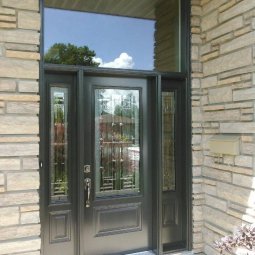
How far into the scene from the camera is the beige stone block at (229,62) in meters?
2.76

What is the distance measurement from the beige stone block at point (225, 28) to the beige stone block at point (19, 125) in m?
1.91

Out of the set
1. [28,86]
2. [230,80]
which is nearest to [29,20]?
[28,86]

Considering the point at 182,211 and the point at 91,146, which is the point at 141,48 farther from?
the point at 182,211

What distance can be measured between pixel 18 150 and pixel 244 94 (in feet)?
6.63

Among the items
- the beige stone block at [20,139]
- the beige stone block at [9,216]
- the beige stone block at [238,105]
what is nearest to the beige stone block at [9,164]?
the beige stone block at [20,139]

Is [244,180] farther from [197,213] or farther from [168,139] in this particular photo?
[168,139]

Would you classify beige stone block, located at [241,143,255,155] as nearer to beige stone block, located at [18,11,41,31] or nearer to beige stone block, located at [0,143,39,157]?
beige stone block, located at [0,143,39,157]

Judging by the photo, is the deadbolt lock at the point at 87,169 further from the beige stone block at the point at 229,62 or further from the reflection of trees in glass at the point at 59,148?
the beige stone block at the point at 229,62

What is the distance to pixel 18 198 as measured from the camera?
2.67 meters

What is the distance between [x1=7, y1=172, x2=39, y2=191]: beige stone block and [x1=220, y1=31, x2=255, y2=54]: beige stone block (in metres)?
2.09

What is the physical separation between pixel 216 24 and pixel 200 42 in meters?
0.28

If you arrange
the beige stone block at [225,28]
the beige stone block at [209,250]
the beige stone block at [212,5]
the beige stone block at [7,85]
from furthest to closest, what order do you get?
the beige stone block at [209,250] → the beige stone block at [212,5] → the beige stone block at [225,28] → the beige stone block at [7,85]

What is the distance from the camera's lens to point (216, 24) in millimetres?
3135

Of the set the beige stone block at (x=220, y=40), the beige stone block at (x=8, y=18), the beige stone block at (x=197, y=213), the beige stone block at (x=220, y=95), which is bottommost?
the beige stone block at (x=197, y=213)
